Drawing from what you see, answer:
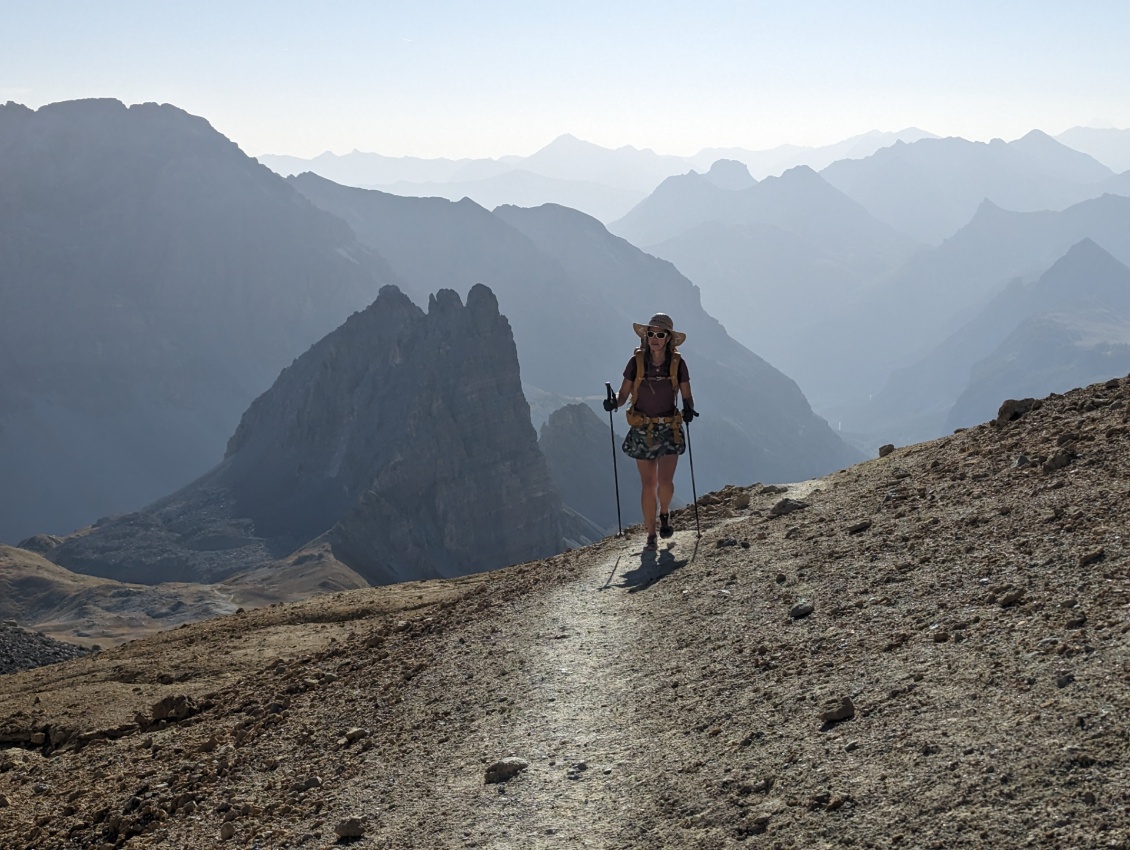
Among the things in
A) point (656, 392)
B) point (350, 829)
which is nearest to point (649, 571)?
point (656, 392)

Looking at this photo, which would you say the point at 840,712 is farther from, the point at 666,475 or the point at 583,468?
the point at 583,468

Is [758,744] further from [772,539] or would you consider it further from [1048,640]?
[772,539]

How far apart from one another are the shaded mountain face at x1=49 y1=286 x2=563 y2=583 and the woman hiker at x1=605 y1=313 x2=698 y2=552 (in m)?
110

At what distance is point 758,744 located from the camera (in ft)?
25.8

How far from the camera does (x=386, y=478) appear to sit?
476 ft

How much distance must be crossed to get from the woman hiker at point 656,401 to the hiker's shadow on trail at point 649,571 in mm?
553

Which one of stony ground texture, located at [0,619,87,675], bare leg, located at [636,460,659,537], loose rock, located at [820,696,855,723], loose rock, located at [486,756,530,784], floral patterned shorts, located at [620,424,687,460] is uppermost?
floral patterned shorts, located at [620,424,687,460]

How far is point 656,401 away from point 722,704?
692 centimetres

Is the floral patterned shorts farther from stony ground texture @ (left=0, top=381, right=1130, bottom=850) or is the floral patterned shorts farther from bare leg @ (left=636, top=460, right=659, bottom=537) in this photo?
stony ground texture @ (left=0, top=381, right=1130, bottom=850)

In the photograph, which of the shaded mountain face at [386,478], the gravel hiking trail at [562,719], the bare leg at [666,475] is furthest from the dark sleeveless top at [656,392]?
the shaded mountain face at [386,478]

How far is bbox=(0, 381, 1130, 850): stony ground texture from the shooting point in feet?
22.0

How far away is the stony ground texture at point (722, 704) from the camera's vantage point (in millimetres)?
6703

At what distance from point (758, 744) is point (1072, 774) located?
228 centimetres

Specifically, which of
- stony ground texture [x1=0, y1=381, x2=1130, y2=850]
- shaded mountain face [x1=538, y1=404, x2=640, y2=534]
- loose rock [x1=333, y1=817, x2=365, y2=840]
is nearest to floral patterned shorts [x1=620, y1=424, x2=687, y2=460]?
stony ground texture [x1=0, y1=381, x2=1130, y2=850]
